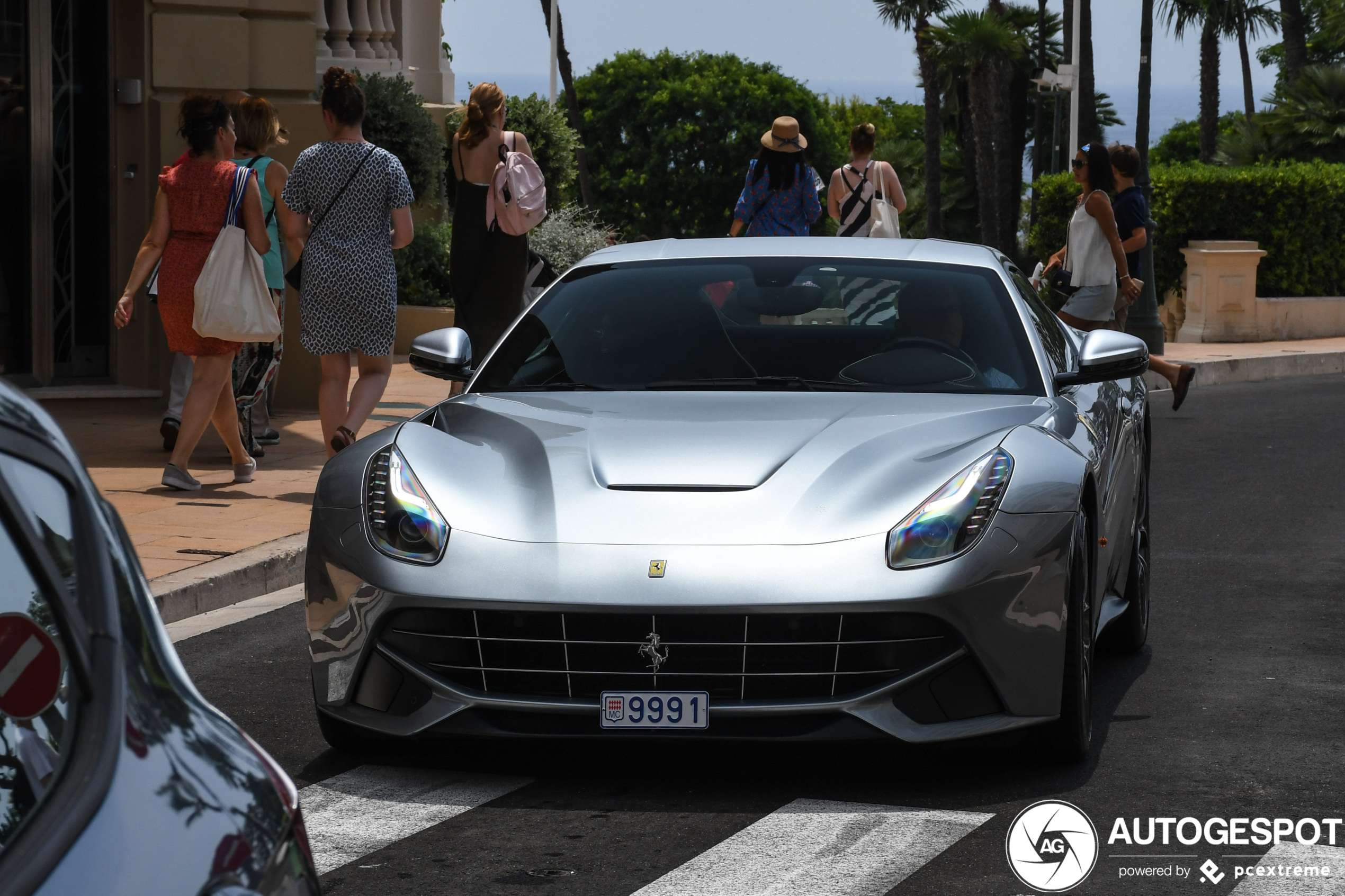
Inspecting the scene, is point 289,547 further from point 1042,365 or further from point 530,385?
point 1042,365

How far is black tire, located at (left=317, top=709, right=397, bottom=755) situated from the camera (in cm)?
495

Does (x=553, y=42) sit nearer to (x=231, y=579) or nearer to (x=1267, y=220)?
(x=1267, y=220)

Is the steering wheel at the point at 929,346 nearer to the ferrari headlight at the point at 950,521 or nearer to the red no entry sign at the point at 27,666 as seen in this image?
the ferrari headlight at the point at 950,521

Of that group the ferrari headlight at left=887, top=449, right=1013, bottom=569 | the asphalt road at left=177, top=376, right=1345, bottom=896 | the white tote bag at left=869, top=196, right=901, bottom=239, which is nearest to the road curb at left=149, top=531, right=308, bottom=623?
the asphalt road at left=177, top=376, right=1345, bottom=896

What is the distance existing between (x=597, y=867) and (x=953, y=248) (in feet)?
9.81

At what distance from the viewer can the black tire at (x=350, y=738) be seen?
4945 mm

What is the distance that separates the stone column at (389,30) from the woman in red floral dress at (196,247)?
10817 millimetres

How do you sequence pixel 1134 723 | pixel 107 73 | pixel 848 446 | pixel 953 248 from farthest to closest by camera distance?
pixel 107 73, pixel 953 248, pixel 1134 723, pixel 848 446

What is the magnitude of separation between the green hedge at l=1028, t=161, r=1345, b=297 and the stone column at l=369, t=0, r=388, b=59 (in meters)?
8.92

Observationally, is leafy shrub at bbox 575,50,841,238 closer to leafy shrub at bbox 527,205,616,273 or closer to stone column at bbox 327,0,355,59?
leafy shrub at bbox 527,205,616,273

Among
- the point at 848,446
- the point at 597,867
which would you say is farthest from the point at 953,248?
the point at 597,867

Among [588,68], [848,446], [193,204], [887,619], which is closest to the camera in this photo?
[887,619]

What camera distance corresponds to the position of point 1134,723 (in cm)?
548

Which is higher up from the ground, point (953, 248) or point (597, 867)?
point (953, 248)
